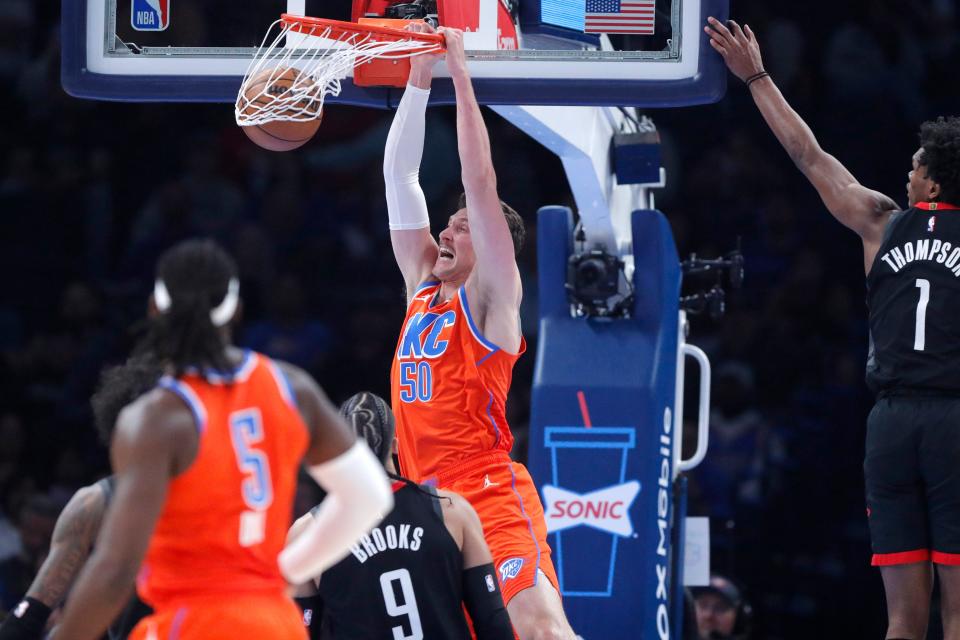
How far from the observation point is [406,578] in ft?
14.8

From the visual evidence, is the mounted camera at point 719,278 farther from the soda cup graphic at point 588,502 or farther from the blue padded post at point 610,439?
the soda cup graphic at point 588,502

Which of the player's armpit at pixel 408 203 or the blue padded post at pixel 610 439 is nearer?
the player's armpit at pixel 408 203

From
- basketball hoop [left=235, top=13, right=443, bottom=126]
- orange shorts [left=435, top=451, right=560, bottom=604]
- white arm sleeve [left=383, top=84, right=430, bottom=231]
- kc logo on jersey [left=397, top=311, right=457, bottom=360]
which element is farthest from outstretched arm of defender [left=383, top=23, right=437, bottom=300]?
orange shorts [left=435, top=451, right=560, bottom=604]

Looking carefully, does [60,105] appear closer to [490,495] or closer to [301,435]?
[490,495]

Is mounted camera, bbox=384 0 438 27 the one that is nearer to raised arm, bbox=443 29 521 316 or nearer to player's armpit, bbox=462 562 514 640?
raised arm, bbox=443 29 521 316

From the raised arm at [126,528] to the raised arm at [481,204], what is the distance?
2416 mm

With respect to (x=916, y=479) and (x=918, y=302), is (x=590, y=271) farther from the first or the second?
(x=916, y=479)

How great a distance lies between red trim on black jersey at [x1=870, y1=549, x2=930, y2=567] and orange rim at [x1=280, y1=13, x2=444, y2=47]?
245cm

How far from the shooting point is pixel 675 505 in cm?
768

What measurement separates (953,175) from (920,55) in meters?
6.19

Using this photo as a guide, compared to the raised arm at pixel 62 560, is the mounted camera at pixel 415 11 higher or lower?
higher

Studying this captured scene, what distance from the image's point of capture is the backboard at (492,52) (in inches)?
217

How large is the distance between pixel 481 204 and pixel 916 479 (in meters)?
1.89

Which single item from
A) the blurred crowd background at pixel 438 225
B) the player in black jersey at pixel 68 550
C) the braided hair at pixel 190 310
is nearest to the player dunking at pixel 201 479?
the braided hair at pixel 190 310
